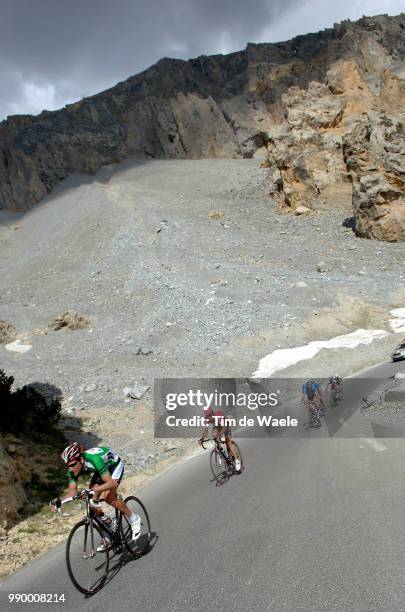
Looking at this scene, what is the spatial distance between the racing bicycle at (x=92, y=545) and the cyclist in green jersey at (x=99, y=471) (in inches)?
4.1

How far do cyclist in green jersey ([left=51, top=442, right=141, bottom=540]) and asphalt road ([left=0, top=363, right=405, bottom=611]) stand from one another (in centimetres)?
72

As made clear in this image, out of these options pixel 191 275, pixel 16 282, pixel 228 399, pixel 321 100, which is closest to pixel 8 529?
pixel 228 399

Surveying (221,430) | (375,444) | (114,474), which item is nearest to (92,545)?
(114,474)

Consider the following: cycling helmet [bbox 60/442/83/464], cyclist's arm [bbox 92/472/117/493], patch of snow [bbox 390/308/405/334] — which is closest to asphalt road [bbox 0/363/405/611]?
cyclist's arm [bbox 92/472/117/493]

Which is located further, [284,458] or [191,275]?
[191,275]

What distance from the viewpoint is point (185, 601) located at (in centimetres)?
496

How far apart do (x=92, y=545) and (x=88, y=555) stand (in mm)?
122

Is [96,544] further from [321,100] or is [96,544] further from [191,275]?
[321,100]

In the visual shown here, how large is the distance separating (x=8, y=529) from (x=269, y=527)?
5.29m

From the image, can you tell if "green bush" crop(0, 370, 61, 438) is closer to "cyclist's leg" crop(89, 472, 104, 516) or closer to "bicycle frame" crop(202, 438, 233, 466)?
"bicycle frame" crop(202, 438, 233, 466)

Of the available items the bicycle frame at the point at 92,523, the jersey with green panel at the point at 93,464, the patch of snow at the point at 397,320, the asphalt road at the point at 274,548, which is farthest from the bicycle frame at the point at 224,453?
the patch of snow at the point at 397,320

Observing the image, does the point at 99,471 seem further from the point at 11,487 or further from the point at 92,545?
the point at 11,487

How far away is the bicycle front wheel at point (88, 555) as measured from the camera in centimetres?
586

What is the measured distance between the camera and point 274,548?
18.7 feet
